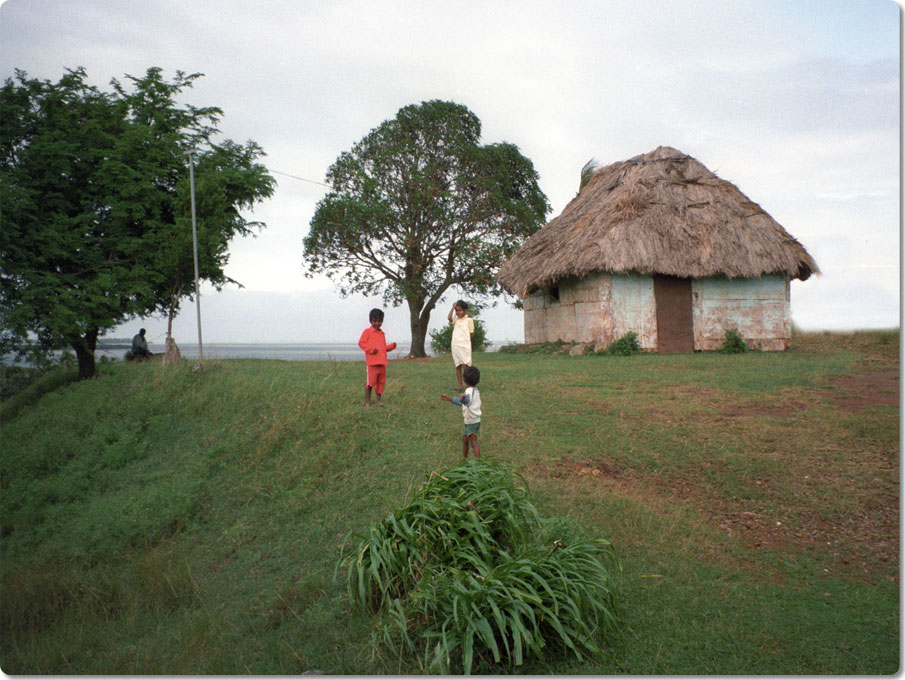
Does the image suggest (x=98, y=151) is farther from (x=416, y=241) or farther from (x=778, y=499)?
(x=778, y=499)

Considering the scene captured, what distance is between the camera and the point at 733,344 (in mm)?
14273

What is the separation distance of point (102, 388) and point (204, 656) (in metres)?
9.26

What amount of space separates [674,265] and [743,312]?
7.82 ft

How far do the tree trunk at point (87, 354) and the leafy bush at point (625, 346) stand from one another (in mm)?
11389

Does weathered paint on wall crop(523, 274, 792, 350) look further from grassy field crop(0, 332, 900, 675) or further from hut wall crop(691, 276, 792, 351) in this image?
grassy field crop(0, 332, 900, 675)

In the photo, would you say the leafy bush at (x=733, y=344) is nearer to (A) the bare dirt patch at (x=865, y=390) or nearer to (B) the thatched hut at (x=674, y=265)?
(B) the thatched hut at (x=674, y=265)

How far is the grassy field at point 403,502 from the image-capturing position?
339 centimetres

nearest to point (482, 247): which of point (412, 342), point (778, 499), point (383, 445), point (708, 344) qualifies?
point (412, 342)

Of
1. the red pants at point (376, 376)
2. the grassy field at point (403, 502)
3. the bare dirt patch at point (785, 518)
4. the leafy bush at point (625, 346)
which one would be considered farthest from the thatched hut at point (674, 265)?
the bare dirt patch at point (785, 518)

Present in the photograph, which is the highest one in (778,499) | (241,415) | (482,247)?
(482,247)

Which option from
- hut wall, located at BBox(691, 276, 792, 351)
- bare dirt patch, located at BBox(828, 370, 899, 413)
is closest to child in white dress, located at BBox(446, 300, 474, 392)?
bare dirt patch, located at BBox(828, 370, 899, 413)

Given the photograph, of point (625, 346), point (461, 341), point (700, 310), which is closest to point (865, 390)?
point (461, 341)

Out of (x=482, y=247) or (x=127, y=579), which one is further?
(x=482, y=247)

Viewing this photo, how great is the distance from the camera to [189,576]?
493cm
